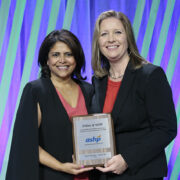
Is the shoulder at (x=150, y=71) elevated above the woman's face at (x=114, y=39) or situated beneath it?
situated beneath

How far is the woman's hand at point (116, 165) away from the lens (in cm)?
167

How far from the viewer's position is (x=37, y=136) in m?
1.81

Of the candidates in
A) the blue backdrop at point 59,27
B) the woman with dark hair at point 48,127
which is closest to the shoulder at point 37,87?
the woman with dark hair at point 48,127

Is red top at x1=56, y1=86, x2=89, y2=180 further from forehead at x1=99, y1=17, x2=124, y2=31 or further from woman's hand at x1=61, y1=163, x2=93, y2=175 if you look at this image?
forehead at x1=99, y1=17, x2=124, y2=31

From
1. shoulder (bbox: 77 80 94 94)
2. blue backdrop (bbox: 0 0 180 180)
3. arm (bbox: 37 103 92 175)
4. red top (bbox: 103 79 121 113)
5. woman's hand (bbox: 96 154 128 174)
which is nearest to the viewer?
woman's hand (bbox: 96 154 128 174)

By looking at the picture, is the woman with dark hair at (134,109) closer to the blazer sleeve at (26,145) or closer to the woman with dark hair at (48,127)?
the woman with dark hair at (48,127)

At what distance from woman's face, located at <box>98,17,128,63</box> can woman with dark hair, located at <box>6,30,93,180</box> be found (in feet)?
0.72

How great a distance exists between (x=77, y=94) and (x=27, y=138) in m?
0.45

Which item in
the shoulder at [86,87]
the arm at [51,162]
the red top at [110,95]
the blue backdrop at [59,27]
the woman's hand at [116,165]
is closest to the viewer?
the woman's hand at [116,165]

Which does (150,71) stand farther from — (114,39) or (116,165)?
(116,165)

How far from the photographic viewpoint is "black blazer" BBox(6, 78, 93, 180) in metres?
1.81

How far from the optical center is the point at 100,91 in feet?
6.50

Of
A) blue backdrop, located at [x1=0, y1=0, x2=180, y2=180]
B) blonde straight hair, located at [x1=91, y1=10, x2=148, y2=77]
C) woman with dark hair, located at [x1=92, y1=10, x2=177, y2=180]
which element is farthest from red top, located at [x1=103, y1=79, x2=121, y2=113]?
blue backdrop, located at [x1=0, y1=0, x2=180, y2=180]

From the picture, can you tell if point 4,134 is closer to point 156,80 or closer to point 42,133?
point 42,133
